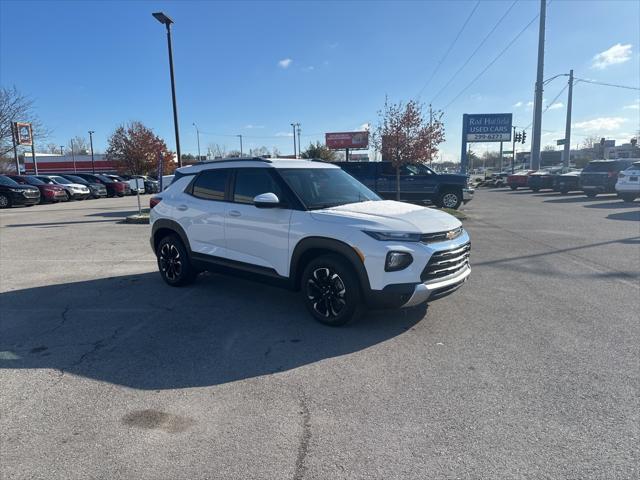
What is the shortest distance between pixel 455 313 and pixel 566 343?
126cm

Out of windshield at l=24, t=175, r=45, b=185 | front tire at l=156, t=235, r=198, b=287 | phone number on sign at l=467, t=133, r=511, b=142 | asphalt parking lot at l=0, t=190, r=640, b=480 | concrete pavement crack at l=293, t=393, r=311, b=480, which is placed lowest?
concrete pavement crack at l=293, t=393, r=311, b=480

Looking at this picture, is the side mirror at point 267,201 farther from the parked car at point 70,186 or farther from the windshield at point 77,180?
the windshield at point 77,180

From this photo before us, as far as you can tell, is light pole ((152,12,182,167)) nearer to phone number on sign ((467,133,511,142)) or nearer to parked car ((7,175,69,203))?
parked car ((7,175,69,203))

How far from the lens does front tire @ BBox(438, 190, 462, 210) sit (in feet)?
58.1

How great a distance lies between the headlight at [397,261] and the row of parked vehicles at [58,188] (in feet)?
45.2

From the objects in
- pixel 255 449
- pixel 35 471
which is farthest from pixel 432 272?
pixel 35 471

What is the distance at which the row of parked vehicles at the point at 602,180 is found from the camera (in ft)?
65.9

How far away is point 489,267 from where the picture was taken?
7.96 metres

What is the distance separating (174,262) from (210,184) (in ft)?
4.60

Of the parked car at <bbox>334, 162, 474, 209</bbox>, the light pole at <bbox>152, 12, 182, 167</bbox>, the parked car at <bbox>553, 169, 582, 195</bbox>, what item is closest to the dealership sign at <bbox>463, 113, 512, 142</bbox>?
the parked car at <bbox>553, 169, 582, 195</bbox>

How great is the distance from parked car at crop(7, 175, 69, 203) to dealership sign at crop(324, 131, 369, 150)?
143 ft

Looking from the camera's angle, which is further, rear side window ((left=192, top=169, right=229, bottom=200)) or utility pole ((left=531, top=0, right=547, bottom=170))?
utility pole ((left=531, top=0, right=547, bottom=170))

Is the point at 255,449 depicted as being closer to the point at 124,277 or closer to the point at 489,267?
the point at 124,277

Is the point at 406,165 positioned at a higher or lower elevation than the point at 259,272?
higher
